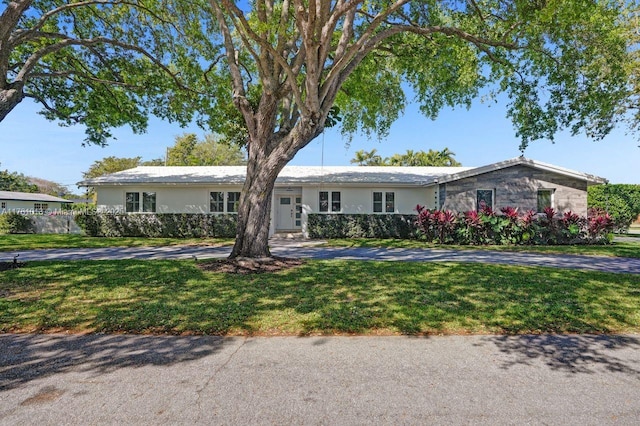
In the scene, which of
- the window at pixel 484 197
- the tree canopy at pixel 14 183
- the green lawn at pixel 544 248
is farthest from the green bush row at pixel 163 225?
the tree canopy at pixel 14 183

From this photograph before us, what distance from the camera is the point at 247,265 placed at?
27.1 ft

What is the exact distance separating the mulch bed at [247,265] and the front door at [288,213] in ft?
33.9

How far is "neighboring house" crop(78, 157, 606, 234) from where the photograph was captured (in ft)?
51.5

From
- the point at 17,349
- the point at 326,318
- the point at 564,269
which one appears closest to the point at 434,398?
the point at 326,318

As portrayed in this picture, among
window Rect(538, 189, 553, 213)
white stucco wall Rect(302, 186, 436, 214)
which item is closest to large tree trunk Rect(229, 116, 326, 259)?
white stucco wall Rect(302, 186, 436, 214)

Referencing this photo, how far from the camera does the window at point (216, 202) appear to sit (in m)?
17.9

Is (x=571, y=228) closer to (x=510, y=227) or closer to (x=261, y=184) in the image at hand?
(x=510, y=227)

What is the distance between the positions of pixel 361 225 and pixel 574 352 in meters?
12.8

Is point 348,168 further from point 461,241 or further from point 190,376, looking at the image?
point 190,376

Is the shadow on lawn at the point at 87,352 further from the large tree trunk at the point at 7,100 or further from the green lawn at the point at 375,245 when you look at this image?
the green lawn at the point at 375,245

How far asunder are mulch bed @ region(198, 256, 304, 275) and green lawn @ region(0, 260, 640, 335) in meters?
0.41

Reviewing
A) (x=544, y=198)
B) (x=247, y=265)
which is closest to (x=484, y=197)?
(x=544, y=198)

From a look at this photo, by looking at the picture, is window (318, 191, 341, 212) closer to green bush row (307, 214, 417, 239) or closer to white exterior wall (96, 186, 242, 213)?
green bush row (307, 214, 417, 239)

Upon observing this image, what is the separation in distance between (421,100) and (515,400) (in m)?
12.5
